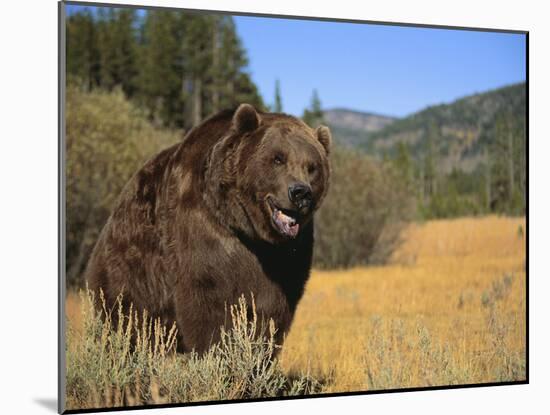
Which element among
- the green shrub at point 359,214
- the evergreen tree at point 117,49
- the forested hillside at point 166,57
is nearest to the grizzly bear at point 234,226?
the forested hillside at point 166,57

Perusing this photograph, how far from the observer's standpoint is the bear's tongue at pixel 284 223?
566 centimetres

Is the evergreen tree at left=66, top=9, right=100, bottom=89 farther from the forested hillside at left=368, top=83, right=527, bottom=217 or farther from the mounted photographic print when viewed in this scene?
the forested hillside at left=368, top=83, right=527, bottom=217

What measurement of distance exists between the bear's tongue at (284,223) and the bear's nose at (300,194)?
6.8 inches

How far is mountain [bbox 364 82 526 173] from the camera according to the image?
9469 mm

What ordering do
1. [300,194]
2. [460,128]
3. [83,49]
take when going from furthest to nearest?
[460,128] → [83,49] → [300,194]

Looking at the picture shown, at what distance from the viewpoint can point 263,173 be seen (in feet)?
18.8

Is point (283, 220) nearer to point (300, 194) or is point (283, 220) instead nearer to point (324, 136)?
point (300, 194)

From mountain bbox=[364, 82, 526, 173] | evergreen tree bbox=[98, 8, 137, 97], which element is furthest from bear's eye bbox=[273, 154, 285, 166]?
mountain bbox=[364, 82, 526, 173]

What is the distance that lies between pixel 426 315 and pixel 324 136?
415 cm

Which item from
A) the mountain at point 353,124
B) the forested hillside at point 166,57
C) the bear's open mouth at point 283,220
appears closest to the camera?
the bear's open mouth at point 283,220

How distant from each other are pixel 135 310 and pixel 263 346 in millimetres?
934

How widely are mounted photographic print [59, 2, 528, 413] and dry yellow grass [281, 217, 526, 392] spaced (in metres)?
0.03

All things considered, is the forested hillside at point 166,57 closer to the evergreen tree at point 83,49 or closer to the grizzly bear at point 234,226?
the evergreen tree at point 83,49

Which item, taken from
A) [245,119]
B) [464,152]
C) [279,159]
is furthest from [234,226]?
[464,152]
